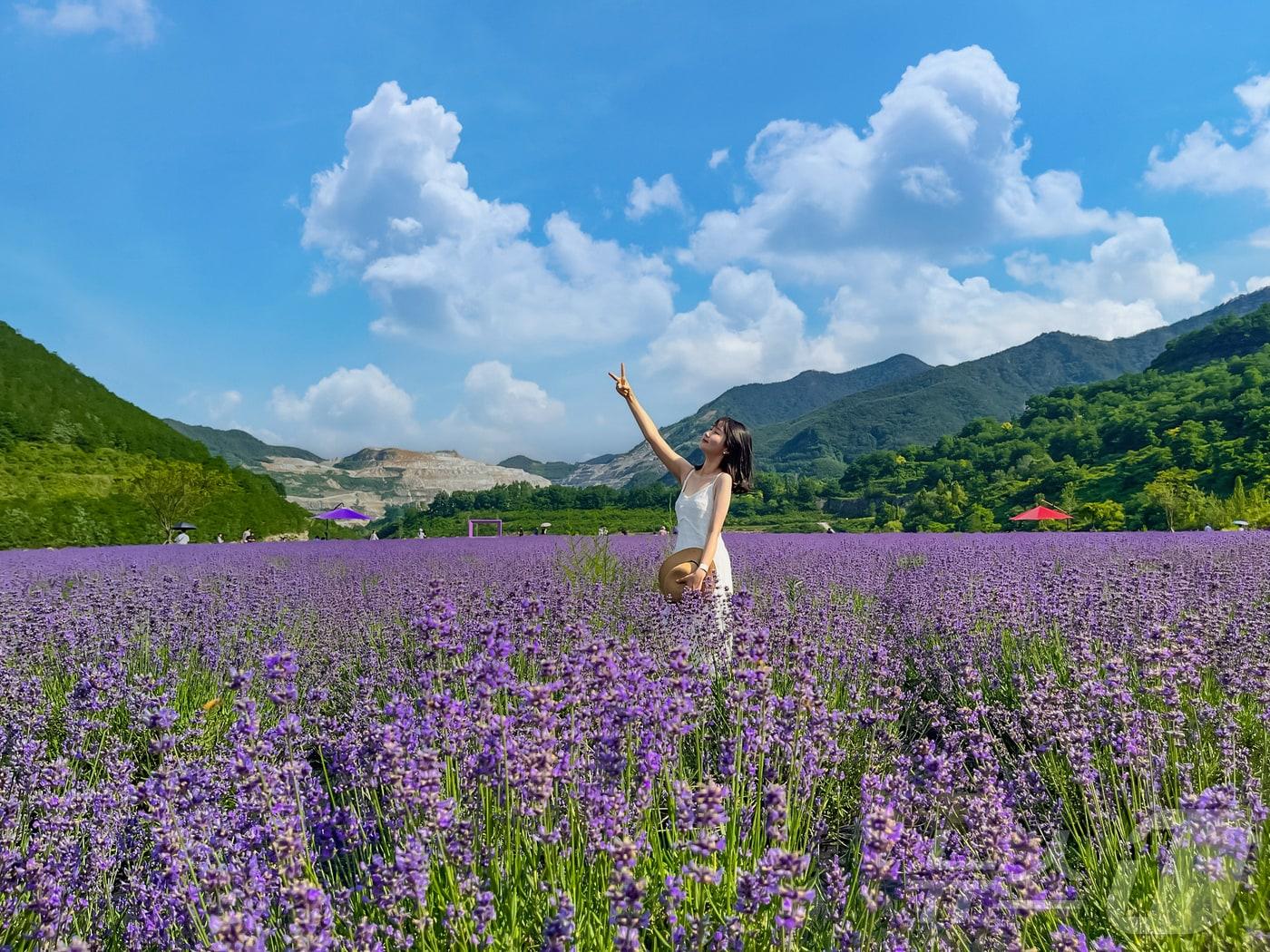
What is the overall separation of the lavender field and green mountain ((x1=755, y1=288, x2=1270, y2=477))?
384 ft

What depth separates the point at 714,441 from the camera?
4.18m

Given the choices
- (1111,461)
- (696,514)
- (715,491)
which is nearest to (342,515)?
(696,514)

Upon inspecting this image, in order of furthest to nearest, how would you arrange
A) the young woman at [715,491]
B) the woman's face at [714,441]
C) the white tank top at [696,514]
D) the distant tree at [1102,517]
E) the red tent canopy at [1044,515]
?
the distant tree at [1102,517], the red tent canopy at [1044,515], the woman's face at [714,441], the white tank top at [696,514], the young woman at [715,491]

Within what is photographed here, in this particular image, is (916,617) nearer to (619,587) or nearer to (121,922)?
(619,587)

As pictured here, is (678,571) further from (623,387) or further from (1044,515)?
(1044,515)

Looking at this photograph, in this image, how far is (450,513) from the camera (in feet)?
156

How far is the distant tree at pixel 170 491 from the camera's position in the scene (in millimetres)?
21859

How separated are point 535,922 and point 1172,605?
3472 mm

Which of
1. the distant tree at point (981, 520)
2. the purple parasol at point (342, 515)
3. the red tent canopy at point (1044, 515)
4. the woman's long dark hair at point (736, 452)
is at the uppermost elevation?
the woman's long dark hair at point (736, 452)

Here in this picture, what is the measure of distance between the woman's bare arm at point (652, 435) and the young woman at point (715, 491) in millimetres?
117

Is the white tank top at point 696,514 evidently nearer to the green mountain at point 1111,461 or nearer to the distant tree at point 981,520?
the green mountain at point 1111,461

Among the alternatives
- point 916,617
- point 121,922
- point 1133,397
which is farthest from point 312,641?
point 1133,397

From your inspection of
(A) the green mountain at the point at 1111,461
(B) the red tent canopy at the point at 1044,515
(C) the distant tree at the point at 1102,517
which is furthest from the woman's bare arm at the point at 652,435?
(C) the distant tree at the point at 1102,517

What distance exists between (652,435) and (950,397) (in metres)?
154
